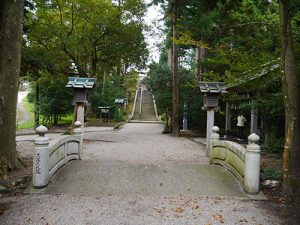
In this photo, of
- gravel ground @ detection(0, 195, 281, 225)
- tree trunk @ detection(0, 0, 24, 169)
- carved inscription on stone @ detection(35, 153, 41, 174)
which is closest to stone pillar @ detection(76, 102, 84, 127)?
tree trunk @ detection(0, 0, 24, 169)

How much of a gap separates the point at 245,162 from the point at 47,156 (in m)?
3.67

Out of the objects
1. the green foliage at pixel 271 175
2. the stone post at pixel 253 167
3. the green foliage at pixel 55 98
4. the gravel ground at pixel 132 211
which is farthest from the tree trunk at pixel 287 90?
the green foliage at pixel 55 98

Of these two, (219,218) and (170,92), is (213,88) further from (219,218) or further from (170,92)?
(170,92)

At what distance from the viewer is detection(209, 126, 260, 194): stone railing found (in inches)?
201

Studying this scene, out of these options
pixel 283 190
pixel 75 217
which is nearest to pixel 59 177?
pixel 75 217

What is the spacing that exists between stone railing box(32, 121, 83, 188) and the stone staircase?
24.6m

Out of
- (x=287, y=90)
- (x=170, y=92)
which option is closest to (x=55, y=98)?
(x=170, y=92)

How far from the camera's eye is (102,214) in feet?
13.9

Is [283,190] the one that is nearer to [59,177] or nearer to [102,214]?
[102,214]

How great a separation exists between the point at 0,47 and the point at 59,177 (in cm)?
302

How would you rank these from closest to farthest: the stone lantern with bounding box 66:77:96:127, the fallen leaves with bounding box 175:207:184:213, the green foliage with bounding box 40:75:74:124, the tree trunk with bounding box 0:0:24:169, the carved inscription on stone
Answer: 1. the fallen leaves with bounding box 175:207:184:213
2. the carved inscription on stone
3. the tree trunk with bounding box 0:0:24:169
4. the stone lantern with bounding box 66:77:96:127
5. the green foliage with bounding box 40:75:74:124

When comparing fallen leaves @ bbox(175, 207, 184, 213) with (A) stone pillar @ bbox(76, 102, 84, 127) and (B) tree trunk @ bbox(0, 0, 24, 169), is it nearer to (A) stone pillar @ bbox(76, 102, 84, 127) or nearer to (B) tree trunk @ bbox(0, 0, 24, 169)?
(B) tree trunk @ bbox(0, 0, 24, 169)

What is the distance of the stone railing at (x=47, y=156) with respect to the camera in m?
5.11

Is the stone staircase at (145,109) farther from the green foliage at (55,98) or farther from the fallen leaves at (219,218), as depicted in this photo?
the fallen leaves at (219,218)
